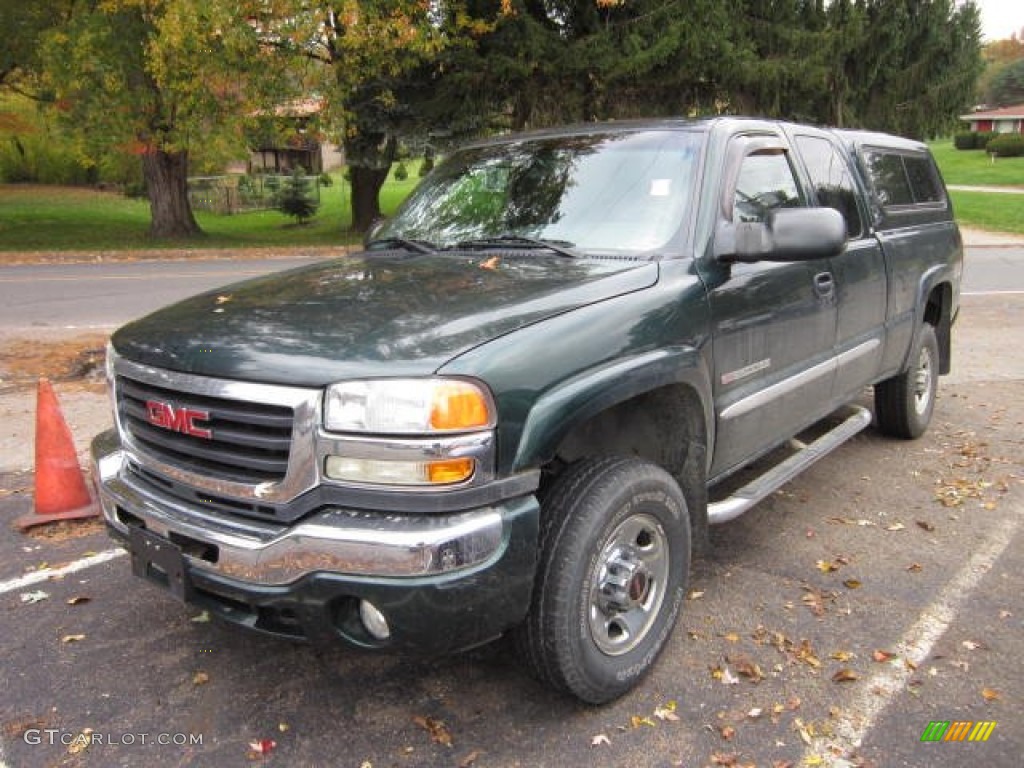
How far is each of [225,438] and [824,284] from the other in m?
2.87

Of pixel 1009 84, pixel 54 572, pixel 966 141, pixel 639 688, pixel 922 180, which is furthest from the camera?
pixel 1009 84

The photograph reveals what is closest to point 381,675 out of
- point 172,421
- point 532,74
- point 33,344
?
point 172,421

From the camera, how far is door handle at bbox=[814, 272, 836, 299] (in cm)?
403

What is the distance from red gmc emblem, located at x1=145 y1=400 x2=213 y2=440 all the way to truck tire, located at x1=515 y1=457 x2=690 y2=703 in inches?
42.9

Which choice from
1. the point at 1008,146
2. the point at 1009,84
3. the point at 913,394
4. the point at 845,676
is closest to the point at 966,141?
the point at 1008,146

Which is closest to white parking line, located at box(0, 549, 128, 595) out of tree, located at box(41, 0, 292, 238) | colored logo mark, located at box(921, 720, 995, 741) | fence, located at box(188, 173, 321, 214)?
colored logo mark, located at box(921, 720, 995, 741)

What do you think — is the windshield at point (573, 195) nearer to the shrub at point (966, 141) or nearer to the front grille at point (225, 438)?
the front grille at point (225, 438)

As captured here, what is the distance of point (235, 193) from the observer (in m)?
39.5

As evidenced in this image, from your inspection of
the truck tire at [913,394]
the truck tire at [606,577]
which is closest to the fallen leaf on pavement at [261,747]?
the truck tire at [606,577]

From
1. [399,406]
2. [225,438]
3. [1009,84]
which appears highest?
[1009,84]

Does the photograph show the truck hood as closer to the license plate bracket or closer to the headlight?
the headlight

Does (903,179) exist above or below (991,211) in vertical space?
above

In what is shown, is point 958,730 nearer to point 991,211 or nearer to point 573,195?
point 573,195

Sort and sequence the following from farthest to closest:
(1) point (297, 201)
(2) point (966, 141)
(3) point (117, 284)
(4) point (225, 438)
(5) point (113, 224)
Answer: (2) point (966, 141) < (1) point (297, 201) < (5) point (113, 224) < (3) point (117, 284) < (4) point (225, 438)
